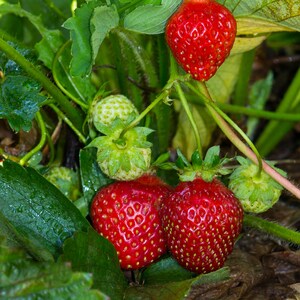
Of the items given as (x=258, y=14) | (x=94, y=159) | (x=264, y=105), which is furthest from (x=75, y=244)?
(x=264, y=105)

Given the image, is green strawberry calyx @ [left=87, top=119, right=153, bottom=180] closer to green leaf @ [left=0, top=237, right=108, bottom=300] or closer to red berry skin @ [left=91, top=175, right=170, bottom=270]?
red berry skin @ [left=91, top=175, right=170, bottom=270]

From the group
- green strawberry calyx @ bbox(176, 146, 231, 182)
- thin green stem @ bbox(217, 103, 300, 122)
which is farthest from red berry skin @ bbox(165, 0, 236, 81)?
thin green stem @ bbox(217, 103, 300, 122)

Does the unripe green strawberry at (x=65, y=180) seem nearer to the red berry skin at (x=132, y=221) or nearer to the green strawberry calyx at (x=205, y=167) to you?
the red berry skin at (x=132, y=221)

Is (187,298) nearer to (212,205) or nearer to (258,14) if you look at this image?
(212,205)

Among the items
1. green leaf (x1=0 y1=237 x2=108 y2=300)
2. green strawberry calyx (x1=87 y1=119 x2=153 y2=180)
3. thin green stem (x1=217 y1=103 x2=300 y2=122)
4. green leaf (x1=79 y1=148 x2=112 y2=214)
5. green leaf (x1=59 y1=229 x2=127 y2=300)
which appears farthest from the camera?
thin green stem (x1=217 y1=103 x2=300 y2=122)

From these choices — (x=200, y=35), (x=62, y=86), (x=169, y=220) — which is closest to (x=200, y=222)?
(x=169, y=220)
